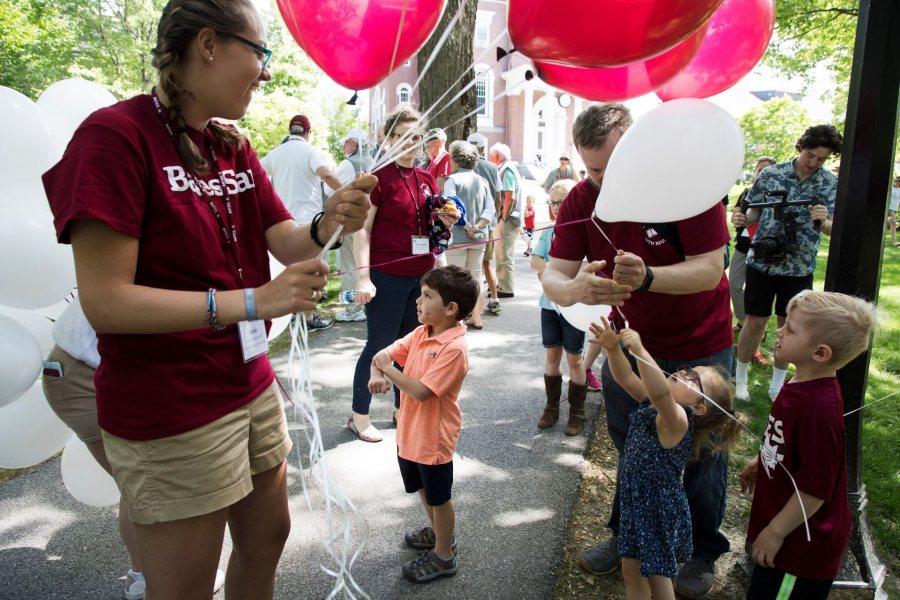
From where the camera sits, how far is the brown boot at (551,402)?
400 cm

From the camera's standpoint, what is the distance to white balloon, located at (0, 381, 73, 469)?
2.34m

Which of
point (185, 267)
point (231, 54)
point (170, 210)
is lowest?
point (185, 267)

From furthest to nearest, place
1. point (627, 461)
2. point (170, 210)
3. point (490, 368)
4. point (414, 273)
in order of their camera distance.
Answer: point (490, 368), point (414, 273), point (627, 461), point (170, 210)

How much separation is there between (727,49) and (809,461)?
1521mm

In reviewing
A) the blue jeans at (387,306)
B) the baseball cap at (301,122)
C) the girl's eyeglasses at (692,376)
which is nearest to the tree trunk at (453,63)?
the baseball cap at (301,122)

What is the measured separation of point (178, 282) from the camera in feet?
4.44

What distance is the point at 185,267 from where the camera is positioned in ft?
4.45

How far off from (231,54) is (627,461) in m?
1.85

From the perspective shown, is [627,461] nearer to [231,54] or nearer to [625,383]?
[625,383]

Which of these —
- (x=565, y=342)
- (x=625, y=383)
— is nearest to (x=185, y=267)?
(x=625, y=383)

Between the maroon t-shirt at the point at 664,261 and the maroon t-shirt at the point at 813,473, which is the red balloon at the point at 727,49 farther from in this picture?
the maroon t-shirt at the point at 813,473

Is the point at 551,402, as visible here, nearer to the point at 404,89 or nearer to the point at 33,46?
the point at 404,89

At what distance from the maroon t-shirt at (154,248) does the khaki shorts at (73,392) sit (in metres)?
0.77

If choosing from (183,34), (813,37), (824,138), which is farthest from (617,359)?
(813,37)
